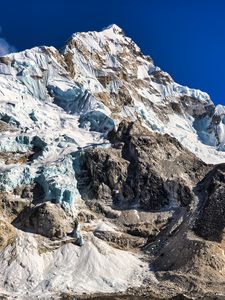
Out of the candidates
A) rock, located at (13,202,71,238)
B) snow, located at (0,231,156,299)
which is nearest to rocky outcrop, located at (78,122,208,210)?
rock, located at (13,202,71,238)

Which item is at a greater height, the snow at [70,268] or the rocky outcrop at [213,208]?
the rocky outcrop at [213,208]

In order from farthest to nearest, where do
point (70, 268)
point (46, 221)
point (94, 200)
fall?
point (94, 200)
point (46, 221)
point (70, 268)

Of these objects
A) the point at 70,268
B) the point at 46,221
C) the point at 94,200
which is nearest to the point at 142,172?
the point at 94,200

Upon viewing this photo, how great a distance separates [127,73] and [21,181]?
101 m

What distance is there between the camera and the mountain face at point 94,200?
81.6 metres

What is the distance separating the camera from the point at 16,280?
80.4m

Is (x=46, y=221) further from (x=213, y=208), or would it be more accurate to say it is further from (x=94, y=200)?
(x=213, y=208)

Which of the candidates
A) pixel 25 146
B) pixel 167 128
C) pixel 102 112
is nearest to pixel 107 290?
pixel 25 146

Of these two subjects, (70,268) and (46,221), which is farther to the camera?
(46,221)

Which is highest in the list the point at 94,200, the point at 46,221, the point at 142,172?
the point at 142,172

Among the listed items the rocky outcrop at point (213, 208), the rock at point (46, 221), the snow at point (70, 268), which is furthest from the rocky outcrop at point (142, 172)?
the snow at point (70, 268)

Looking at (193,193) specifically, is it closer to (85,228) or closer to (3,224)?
(85,228)

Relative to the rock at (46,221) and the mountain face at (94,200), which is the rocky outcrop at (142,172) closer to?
the mountain face at (94,200)

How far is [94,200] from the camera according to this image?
10681 centimetres
